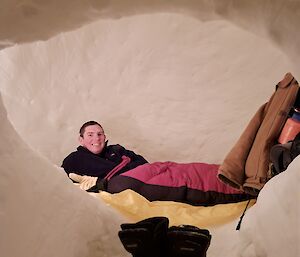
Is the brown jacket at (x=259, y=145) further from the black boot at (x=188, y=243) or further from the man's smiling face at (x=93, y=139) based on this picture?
the man's smiling face at (x=93, y=139)

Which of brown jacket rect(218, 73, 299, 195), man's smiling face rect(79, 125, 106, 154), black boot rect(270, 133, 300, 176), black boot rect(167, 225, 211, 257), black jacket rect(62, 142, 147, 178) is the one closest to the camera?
black boot rect(167, 225, 211, 257)

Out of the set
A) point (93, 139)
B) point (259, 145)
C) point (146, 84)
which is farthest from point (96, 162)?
point (259, 145)

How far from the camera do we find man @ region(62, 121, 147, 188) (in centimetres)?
233

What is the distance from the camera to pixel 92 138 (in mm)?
2547

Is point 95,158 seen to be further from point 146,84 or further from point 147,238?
point 147,238

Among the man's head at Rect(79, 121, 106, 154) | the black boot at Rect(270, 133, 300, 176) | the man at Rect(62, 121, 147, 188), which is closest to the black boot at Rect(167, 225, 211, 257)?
the black boot at Rect(270, 133, 300, 176)

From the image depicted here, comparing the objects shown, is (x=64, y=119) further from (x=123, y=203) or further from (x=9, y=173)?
(x=9, y=173)

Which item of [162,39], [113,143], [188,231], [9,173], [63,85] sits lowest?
[188,231]

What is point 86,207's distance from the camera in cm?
166

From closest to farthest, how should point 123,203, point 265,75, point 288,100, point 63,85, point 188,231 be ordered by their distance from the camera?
point 188,231
point 288,100
point 123,203
point 265,75
point 63,85

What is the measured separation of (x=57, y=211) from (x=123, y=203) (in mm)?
387

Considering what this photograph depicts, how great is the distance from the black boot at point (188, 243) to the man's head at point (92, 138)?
1.33 metres

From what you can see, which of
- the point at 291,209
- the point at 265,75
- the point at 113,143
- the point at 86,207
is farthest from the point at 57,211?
the point at 265,75

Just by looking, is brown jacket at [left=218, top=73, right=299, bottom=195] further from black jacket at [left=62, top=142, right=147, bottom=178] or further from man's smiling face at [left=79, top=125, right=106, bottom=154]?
man's smiling face at [left=79, top=125, right=106, bottom=154]
